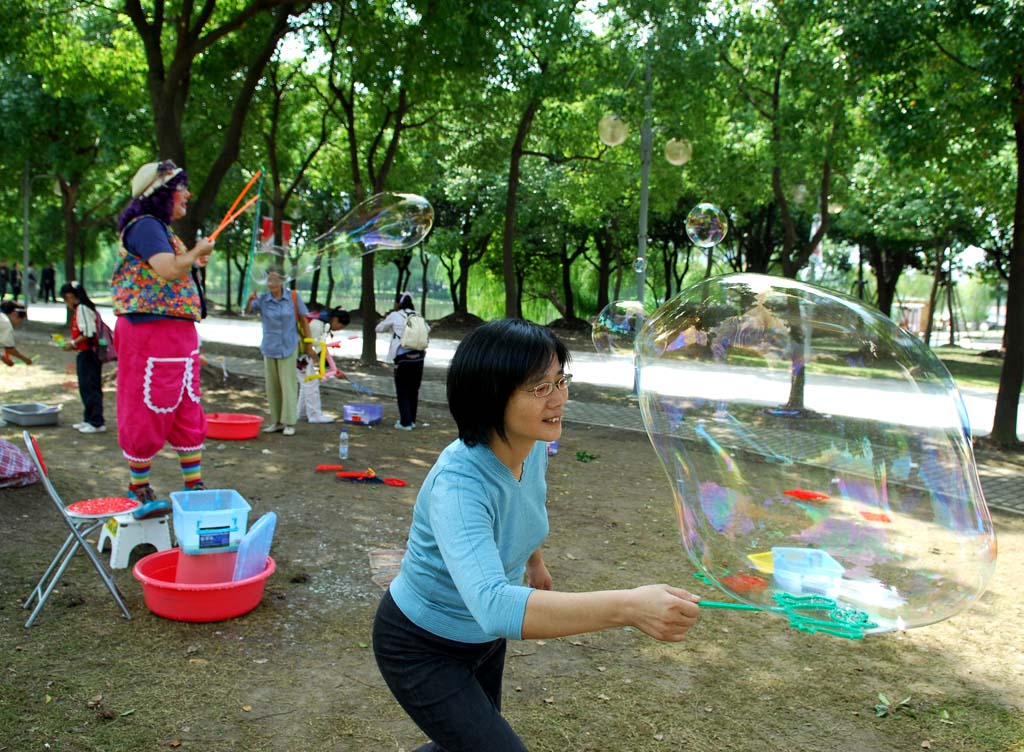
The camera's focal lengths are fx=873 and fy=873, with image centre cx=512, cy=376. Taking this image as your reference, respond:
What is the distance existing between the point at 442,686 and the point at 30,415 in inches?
327

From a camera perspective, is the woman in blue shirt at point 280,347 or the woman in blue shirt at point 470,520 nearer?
the woman in blue shirt at point 470,520

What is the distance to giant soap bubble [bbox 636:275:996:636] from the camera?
248 cm

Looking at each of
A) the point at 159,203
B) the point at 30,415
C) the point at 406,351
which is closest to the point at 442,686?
the point at 159,203

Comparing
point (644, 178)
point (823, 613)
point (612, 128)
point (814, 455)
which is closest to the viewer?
point (823, 613)

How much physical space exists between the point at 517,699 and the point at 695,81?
34.8 ft

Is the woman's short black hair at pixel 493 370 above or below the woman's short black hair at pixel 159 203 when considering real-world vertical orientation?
below

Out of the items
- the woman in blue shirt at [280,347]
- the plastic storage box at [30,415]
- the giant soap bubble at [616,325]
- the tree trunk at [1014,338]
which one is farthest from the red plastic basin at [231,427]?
the tree trunk at [1014,338]

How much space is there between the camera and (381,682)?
3812mm

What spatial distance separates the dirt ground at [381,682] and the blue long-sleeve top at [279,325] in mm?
3283

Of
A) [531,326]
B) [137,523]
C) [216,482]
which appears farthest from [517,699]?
[216,482]

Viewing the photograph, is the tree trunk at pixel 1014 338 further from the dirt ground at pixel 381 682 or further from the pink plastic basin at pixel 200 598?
the pink plastic basin at pixel 200 598

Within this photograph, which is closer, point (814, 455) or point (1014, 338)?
point (814, 455)

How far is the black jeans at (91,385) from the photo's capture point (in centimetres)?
850

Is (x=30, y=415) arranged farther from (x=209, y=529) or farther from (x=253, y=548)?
(x=253, y=548)
